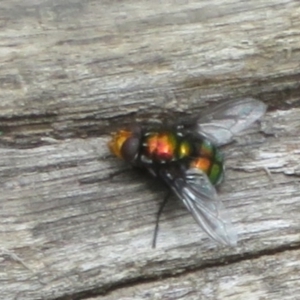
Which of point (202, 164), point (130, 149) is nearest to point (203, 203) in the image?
point (202, 164)

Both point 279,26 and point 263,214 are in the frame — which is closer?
point 263,214

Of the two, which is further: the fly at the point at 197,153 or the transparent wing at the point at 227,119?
the transparent wing at the point at 227,119

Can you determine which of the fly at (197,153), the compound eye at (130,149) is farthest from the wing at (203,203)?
the compound eye at (130,149)

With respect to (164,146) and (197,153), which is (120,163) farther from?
(197,153)

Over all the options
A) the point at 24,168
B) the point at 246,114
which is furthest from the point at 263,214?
the point at 24,168

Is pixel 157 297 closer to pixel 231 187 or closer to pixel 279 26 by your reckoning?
pixel 231 187

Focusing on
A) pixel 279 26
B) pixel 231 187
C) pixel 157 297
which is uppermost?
pixel 279 26

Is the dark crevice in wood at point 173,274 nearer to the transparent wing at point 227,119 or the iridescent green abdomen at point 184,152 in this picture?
the iridescent green abdomen at point 184,152

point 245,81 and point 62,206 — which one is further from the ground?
point 245,81
